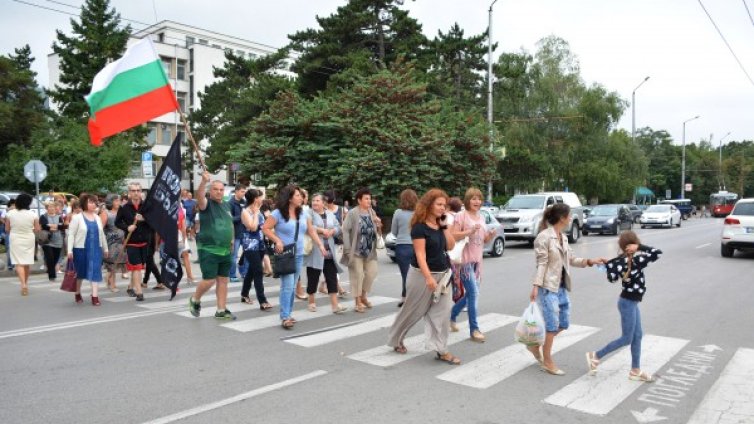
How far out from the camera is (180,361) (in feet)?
20.2

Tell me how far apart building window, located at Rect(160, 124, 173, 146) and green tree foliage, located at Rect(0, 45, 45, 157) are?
1683cm

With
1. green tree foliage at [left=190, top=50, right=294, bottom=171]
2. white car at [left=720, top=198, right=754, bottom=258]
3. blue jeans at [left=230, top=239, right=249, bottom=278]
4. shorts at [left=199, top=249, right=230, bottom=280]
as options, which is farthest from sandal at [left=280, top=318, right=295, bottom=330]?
green tree foliage at [left=190, top=50, right=294, bottom=171]

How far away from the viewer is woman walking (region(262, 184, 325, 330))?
7711mm

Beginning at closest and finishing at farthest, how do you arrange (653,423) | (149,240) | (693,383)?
1. (653,423)
2. (693,383)
3. (149,240)

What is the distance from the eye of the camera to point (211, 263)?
7.90 m

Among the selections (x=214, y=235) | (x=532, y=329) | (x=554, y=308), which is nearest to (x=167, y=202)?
(x=214, y=235)

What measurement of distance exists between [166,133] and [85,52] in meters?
19.3

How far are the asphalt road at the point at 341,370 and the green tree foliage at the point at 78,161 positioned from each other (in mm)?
22593

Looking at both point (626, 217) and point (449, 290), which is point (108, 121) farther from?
point (626, 217)

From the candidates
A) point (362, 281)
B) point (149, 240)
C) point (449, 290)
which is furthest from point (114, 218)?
point (449, 290)

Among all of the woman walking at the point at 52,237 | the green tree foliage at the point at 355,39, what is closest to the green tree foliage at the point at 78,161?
the green tree foliage at the point at 355,39

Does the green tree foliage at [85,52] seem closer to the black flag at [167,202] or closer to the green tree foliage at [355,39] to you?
the green tree foliage at [355,39]

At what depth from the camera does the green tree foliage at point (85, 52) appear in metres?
42.6

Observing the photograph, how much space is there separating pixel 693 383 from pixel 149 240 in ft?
28.6
